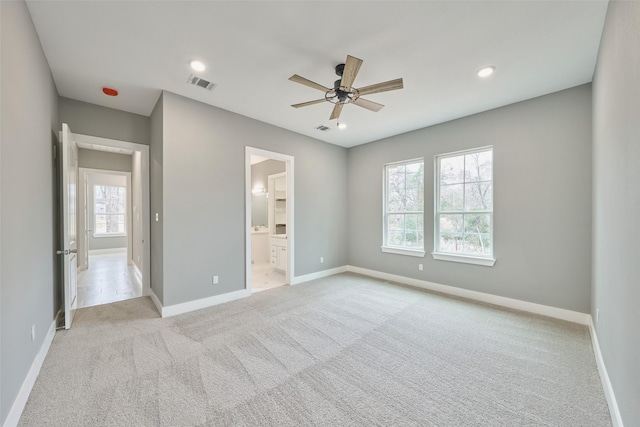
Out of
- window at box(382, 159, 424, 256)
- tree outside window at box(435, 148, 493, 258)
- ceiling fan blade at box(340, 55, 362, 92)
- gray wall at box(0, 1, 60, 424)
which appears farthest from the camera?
window at box(382, 159, 424, 256)

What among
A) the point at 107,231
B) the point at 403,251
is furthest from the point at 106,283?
the point at 403,251

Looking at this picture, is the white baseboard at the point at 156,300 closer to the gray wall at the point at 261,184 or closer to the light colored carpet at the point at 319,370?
the light colored carpet at the point at 319,370

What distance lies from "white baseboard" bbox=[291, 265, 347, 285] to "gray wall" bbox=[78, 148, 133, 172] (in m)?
5.03

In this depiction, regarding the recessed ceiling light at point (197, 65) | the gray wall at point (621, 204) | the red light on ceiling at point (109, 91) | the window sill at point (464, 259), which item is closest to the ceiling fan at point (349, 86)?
the recessed ceiling light at point (197, 65)

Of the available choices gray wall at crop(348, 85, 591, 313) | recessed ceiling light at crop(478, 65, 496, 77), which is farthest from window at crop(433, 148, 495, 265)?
recessed ceiling light at crop(478, 65, 496, 77)

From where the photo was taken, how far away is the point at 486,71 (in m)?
2.79

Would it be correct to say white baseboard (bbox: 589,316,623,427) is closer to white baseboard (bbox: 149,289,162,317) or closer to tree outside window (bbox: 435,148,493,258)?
tree outside window (bbox: 435,148,493,258)

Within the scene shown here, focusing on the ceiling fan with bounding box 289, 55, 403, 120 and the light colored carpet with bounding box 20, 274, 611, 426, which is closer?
the light colored carpet with bounding box 20, 274, 611, 426

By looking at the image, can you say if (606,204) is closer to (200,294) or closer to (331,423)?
(331,423)

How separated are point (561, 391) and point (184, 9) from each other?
407 cm

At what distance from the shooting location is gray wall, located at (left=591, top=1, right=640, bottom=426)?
1354 millimetres

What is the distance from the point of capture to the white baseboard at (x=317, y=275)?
4.85 metres

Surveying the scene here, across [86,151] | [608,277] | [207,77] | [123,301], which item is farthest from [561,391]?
[86,151]

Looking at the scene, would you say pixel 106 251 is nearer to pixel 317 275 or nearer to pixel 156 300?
pixel 156 300
